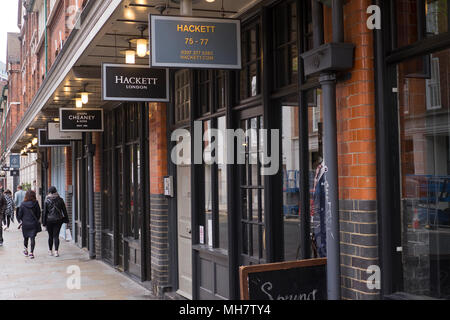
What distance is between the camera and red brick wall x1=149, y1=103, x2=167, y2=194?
9086 millimetres

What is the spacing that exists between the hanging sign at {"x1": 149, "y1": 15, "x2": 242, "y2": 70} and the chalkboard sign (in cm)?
234

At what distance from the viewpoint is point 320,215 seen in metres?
5.07

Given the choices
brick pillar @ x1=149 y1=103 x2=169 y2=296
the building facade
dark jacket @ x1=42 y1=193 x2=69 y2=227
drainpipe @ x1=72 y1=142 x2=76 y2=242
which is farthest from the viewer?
drainpipe @ x1=72 y1=142 x2=76 y2=242

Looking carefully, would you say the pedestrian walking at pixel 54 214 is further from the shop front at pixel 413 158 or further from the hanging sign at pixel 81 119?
the shop front at pixel 413 158

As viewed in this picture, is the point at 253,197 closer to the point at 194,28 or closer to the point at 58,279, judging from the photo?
the point at 194,28

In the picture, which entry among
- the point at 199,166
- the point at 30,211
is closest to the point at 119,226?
the point at 30,211

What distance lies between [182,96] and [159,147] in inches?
37.8

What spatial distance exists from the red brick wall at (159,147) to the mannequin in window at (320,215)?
14.1 ft

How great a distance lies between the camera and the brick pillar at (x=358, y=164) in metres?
4.21

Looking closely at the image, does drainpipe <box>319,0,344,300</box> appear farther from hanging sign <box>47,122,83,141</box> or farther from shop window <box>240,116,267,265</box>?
hanging sign <box>47,122,83,141</box>

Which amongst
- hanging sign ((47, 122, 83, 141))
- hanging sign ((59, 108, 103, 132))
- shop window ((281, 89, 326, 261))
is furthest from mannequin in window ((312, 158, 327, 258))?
hanging sign ((47, 122, 83, 141))

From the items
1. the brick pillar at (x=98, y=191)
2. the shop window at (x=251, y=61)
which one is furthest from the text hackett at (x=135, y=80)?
the brick pillar at (x=98, y=191)

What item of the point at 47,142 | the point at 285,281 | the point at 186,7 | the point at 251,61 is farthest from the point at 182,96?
the point at 47,142

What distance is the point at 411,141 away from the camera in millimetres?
4250
